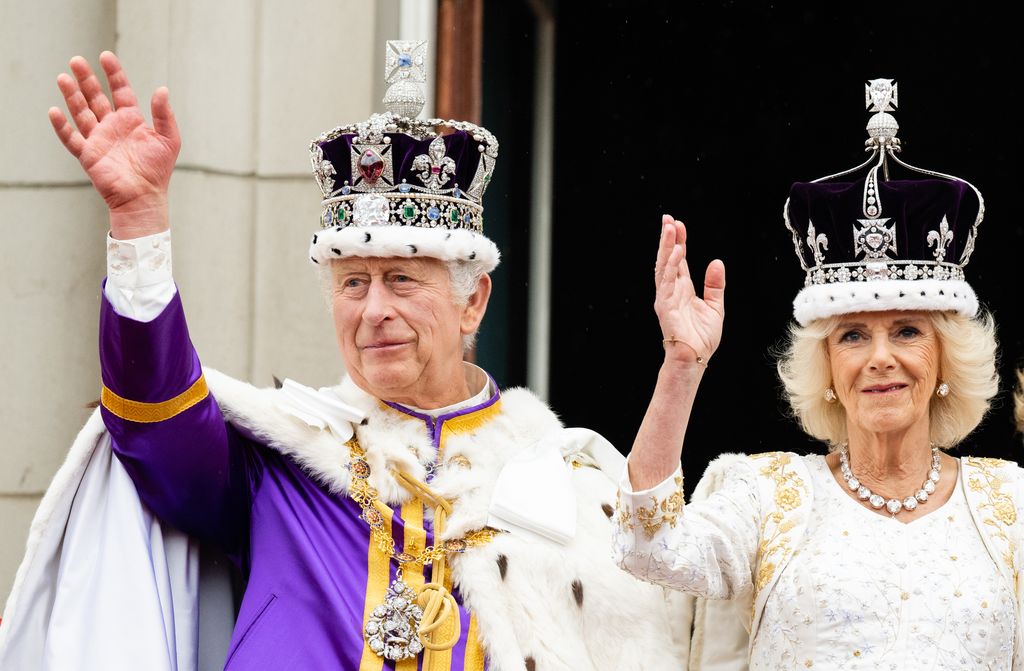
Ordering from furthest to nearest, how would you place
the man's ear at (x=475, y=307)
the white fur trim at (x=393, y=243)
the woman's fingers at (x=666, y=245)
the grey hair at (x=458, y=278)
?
the man's ear at (x=475, y=307) → the grey hair at (x=458, y=278) → the white fur trim at (x=393, y=243) → the woman's fingers at (x=666, y=245)

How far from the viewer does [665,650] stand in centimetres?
341

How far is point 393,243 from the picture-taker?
11.1 ft

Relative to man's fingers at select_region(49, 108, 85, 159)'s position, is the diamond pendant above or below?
below

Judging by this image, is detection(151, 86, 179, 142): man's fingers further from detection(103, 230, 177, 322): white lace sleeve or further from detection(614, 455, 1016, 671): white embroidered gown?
detection(614, 455, 1016, 671): white embroidered gown

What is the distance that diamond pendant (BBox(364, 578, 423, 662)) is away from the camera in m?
3.18

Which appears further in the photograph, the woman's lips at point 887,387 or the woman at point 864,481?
the woman's lips at point 887,387

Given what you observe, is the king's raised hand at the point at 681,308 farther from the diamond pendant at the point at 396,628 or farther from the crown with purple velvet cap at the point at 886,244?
the diamond pendant at the point at 396,628

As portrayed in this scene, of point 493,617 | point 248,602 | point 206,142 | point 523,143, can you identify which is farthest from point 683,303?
point 523,143

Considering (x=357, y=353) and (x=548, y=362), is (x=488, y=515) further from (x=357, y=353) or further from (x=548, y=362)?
(x=548, y=362)

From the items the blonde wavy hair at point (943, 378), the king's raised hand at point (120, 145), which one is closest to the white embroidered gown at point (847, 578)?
the blonde wavy hair at point (943, 378)

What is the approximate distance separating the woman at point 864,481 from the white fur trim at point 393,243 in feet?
2.07

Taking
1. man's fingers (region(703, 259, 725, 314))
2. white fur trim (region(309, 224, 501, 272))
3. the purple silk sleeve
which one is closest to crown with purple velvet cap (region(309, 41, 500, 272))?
white fur trim (region(309, 224, 501, 272))

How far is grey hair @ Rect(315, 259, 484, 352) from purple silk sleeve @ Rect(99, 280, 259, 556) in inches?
16.6

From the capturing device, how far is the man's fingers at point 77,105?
3.04 m
